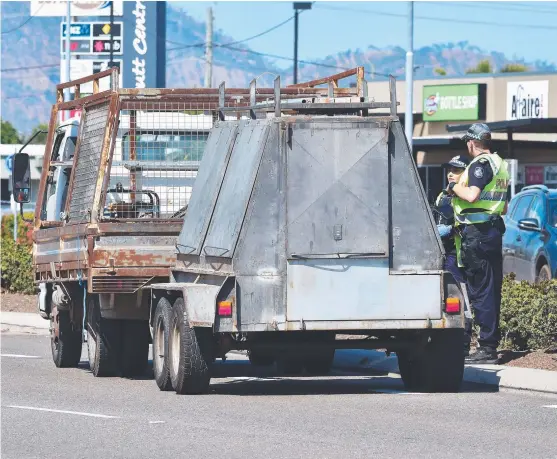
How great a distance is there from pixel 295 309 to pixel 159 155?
11.4ft

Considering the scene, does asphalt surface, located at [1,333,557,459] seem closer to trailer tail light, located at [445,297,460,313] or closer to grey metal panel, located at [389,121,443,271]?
trailer tail light, located at [445,297,460,313]

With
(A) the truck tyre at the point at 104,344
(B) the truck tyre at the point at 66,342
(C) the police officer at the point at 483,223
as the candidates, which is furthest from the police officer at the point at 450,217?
(B) the truck tyre at the point at 66,342

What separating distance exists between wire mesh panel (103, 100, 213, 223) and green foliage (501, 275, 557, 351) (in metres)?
3.52

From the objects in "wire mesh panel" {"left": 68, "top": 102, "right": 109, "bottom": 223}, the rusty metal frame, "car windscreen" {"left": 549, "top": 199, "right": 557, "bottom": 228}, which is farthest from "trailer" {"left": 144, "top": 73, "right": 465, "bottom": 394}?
"car windscreen" {"left": 549, "top": 199, "right": 557, "bottom": 228}

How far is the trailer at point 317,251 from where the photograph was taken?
1283cm

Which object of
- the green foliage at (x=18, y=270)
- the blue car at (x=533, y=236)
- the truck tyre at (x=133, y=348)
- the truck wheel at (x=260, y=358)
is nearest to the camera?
the truck wheel at (x=260, y=358)

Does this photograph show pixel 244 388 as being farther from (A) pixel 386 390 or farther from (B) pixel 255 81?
(B) pixel 255 81

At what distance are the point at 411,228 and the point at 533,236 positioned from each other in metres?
10.2

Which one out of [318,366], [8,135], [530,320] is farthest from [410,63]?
[8,135]

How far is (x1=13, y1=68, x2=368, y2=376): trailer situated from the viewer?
14.6 metres

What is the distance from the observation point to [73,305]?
53.6 feet

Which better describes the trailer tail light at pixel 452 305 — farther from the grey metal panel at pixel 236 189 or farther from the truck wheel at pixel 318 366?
the truck wheel at pixel 318 366

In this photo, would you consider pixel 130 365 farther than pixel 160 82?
No

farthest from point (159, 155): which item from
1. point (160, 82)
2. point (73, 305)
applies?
point (160, 82)
